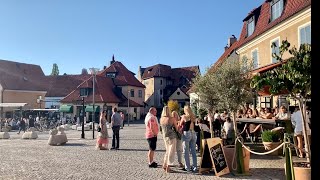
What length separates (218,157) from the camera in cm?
905

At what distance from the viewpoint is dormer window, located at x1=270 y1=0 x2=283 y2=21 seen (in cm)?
2062

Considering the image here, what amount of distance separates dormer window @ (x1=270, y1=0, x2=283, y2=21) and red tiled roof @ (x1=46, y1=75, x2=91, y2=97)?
49142 millimetres

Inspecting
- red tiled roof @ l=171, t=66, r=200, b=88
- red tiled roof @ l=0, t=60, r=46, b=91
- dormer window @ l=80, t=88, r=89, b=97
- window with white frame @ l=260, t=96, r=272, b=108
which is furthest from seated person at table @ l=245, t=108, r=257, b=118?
red tiled roof @ l=171, t=66, r=200, b=88

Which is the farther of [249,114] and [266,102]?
[266,102]

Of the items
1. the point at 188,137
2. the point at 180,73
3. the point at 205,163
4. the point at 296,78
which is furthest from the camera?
the point at 180,73

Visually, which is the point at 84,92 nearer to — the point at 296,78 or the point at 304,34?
the point at 304,34

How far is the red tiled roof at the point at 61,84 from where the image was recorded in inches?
2520

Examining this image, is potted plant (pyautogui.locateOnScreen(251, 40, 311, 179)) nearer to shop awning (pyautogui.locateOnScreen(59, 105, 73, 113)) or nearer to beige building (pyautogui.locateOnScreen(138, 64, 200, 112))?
shop awning (pyautogui.locateOnScreen(59, 105, 73, 113))

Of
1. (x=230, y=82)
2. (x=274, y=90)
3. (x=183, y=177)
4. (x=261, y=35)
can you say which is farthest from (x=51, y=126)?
(x=274, y=90)

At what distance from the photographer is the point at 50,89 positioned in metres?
64.5

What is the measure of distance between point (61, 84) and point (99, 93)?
17.0 metres

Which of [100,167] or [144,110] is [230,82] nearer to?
[100,167]

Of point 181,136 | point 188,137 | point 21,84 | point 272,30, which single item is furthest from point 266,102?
point 21,84

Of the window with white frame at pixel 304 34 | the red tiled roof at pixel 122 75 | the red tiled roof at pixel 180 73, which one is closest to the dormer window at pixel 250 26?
the window with white frame at pixel 304 34
